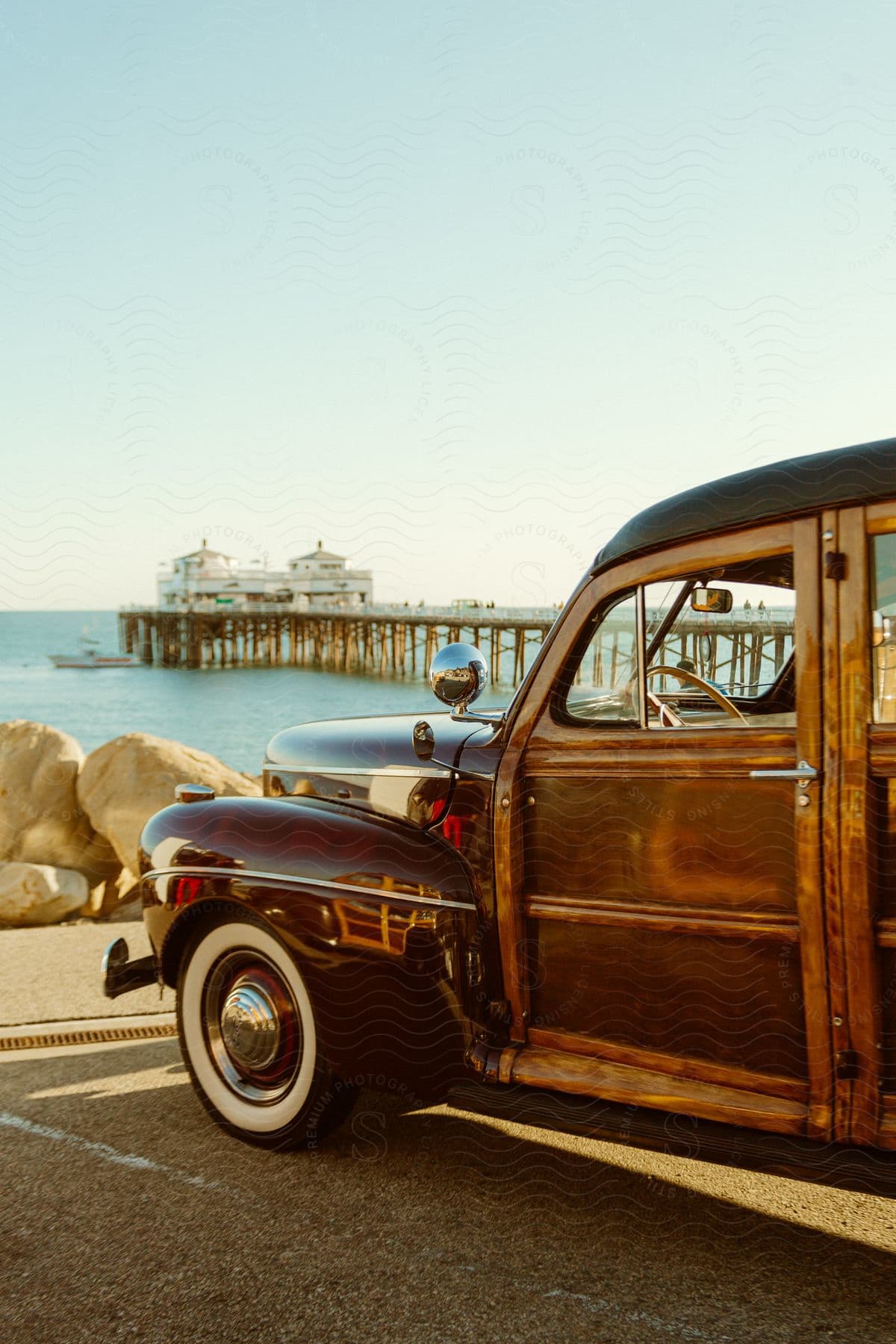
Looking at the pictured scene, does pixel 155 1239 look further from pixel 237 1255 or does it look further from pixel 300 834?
pixel 300 834

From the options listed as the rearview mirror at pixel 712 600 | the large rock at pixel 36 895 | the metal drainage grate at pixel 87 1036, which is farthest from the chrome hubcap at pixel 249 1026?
the large rock at pixel 36 895

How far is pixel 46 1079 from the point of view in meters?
4.14

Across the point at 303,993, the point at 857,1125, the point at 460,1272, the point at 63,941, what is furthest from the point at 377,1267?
the point at 63,941

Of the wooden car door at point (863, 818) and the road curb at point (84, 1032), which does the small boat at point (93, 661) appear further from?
the wooden car door at point (863, 818)

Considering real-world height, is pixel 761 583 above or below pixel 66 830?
above

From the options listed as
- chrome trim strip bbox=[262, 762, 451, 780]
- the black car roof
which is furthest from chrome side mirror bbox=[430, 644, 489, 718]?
the black car roof

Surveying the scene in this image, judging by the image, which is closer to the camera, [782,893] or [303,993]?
[782,893]

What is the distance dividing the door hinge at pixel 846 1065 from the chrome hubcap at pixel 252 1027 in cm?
171

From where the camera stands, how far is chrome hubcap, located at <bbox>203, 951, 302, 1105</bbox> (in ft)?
11.4

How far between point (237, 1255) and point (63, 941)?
365cm

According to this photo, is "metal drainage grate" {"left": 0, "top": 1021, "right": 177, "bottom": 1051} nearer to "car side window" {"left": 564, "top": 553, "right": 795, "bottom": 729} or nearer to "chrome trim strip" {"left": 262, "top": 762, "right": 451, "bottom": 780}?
"chrome trim strip" {"left": 262, "top": 762, "right": 451, "bottom": 780}

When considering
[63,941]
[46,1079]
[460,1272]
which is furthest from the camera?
[63,941]

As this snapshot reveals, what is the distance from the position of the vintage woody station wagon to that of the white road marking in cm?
28

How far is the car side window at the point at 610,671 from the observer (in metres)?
3.01
